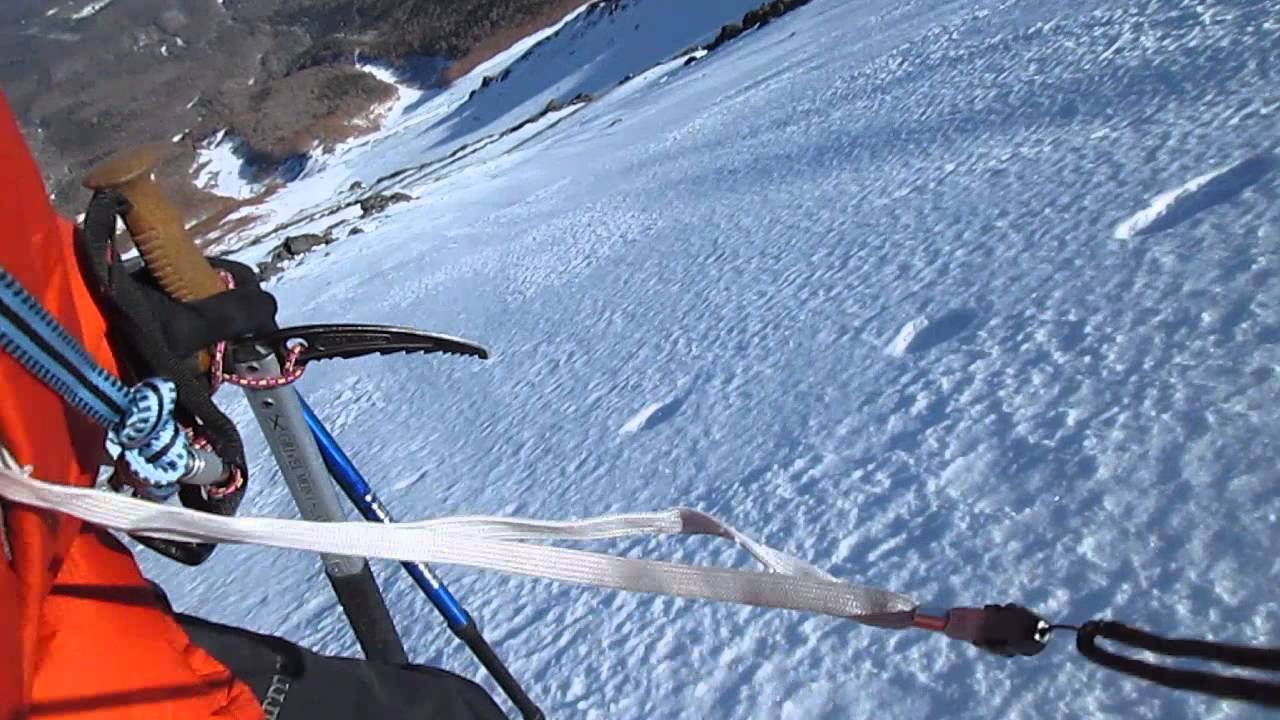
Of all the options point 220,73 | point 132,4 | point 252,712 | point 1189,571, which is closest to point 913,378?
point 1189,571

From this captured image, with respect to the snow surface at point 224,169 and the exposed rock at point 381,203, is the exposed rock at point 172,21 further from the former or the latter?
the exposed rock at point 381,203

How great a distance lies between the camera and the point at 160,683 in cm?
76

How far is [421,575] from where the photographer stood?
1422 millimetres

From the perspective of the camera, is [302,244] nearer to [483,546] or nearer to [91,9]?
[483,546]

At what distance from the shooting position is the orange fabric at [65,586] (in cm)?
61

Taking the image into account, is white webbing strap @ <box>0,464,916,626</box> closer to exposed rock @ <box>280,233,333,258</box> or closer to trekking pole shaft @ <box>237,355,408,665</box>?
trekking pole shaft @ <box>237,355,408,665</box>

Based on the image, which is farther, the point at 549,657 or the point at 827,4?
the point at 827,4

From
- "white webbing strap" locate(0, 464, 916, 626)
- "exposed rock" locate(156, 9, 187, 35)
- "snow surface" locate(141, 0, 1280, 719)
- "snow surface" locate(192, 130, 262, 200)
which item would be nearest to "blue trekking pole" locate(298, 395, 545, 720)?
"snow surface" locate(141, 0, 1280, 719)

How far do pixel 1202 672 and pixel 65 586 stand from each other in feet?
2.80

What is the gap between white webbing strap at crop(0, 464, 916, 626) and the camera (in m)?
0.64

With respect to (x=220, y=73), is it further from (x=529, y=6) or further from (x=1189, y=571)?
(x=1189, y=571)

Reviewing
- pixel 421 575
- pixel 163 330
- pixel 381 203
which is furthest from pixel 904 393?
pixel 381 203

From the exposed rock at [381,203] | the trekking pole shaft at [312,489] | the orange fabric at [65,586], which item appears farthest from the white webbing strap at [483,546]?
the exposed rock at [381,203]

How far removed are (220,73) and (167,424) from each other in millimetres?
55260
